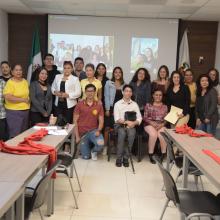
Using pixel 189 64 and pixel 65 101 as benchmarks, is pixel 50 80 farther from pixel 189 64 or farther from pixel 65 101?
pixel 189 64

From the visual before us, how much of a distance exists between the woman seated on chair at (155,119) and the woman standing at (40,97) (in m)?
1.61

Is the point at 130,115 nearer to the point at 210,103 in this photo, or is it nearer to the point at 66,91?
the point at 66,91

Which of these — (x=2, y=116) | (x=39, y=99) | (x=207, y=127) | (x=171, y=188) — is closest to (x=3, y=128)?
(x=2, y=116)

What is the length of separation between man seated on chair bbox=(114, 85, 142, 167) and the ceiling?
6.43 ft

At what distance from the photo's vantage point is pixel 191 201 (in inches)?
101

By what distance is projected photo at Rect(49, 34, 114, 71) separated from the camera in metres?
7.62

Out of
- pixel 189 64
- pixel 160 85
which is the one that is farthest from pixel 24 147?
pixel 189 64

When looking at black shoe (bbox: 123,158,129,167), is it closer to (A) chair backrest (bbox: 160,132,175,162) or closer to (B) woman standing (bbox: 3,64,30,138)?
(A) chair backrest (bbox: 160,132,175,162)

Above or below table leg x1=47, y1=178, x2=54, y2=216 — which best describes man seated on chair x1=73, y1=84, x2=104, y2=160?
above

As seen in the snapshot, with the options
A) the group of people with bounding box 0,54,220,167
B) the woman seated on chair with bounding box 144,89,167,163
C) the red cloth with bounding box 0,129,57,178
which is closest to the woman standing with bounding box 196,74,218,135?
the group of people with bounding box 0,54,220,167

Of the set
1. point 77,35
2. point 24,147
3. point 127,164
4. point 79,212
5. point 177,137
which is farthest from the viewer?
point 77,35

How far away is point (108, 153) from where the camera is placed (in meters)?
5.38

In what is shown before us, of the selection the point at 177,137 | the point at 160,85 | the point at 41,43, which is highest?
the point at 41,43

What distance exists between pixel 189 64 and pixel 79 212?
17.7ft
